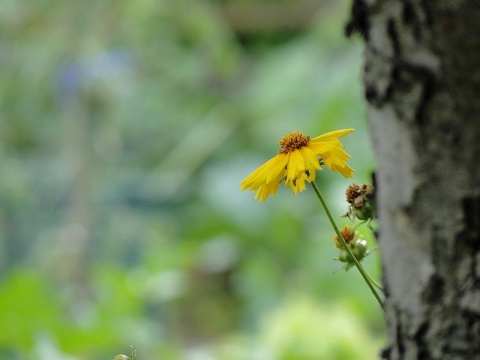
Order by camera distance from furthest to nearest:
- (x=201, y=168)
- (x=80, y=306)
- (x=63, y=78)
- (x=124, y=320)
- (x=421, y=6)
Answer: (x=201, y=168) → (x=63, y=78) → (x=80, y=306) → (x=124, y=320) → (x=421, y=6)

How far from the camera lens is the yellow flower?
1.60 ft

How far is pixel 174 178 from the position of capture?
10.9 ft

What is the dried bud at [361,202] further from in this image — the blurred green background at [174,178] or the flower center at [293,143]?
the blurred green background at [174,178]

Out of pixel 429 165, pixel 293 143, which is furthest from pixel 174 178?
pixel 429 165

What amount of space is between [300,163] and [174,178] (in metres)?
2.83

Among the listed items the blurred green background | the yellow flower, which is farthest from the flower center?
the blurred green background

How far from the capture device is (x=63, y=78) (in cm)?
250

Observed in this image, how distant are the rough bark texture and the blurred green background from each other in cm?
124

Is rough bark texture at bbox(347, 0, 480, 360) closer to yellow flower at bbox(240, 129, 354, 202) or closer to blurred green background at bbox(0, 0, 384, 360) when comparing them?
yellow flower at bbox(240, 129, 354, 202)

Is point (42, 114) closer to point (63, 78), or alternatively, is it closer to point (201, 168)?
point (63, 78)

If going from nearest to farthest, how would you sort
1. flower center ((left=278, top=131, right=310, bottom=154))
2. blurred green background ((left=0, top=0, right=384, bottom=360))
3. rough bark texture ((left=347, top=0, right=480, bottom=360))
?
rough bark texture ((left=347, top=0, right=480, bottom=360)) → flower center ((left=278, top=131, right=310, bottom=154)) → blurred green background ((left=0, top=0, right=384, bottom=360))

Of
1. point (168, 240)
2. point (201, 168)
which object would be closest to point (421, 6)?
point (168, 240)

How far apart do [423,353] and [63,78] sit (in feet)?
7.14

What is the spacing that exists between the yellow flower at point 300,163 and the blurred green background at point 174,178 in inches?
45.9
